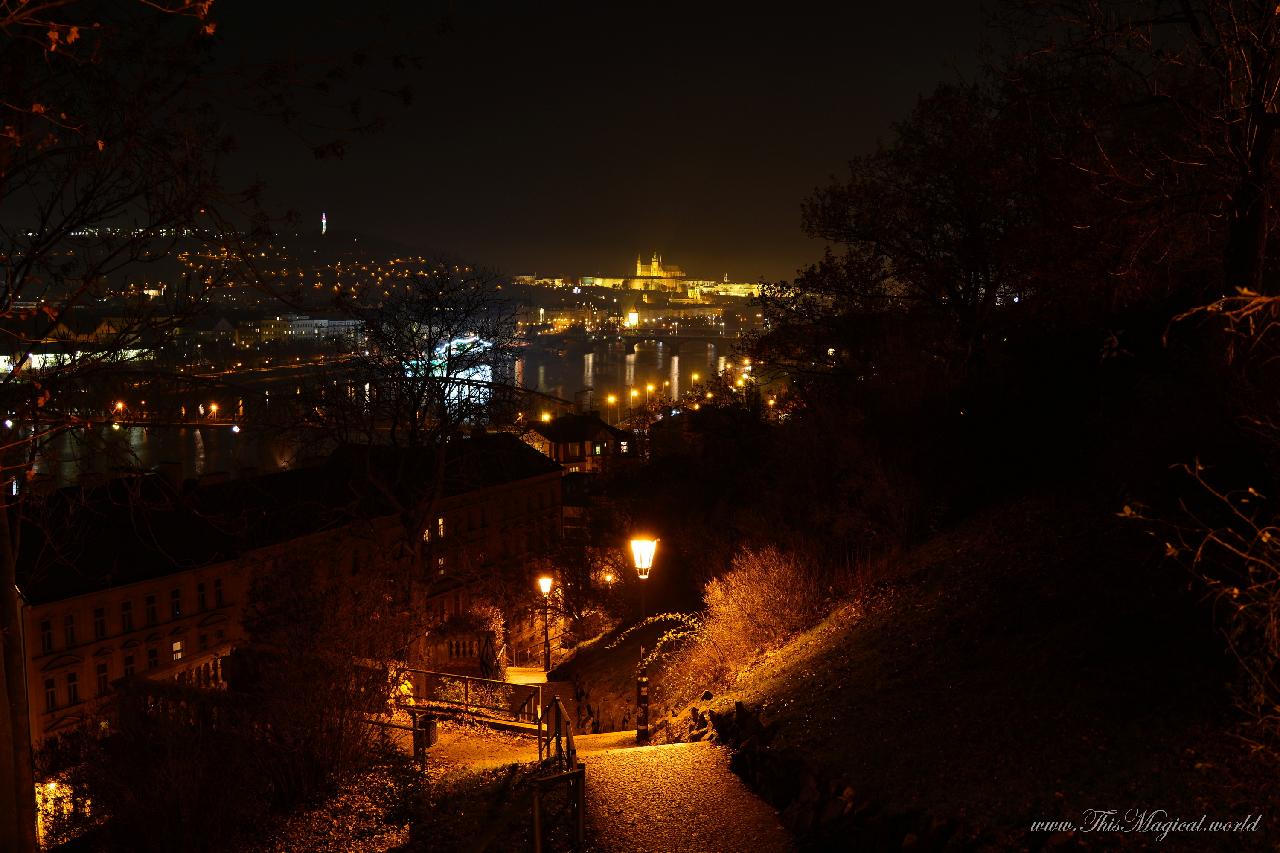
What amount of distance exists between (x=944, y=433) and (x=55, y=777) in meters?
11.6

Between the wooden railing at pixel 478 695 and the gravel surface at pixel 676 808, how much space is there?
363 centimetres

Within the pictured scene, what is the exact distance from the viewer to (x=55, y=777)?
987 cm

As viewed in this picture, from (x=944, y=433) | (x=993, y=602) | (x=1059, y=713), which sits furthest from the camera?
(x=944, y=433)

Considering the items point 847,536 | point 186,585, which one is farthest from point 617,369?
point 847,536

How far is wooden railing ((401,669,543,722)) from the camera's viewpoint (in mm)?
11586

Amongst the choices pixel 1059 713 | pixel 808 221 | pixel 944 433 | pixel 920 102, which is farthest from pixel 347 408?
pixel 1059 713

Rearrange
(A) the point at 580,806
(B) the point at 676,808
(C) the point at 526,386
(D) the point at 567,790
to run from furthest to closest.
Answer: (C) the point at 526,386
(D) the point at 567,790
(B) the point at 676,808
(A) the point at 580,806

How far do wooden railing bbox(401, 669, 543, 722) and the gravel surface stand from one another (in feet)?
11.9

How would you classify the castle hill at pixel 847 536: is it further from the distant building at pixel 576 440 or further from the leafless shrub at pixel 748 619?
the distant building at pixel 576 440

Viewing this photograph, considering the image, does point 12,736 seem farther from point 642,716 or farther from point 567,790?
point 642,716

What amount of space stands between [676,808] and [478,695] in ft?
20.7

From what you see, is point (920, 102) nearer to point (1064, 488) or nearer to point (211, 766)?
point (1064, 488)

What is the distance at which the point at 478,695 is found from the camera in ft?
41.3

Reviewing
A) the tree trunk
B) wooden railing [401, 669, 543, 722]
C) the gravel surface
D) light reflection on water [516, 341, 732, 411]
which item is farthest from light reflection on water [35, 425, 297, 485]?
light reflection on water [516, 341, 732, 411]
